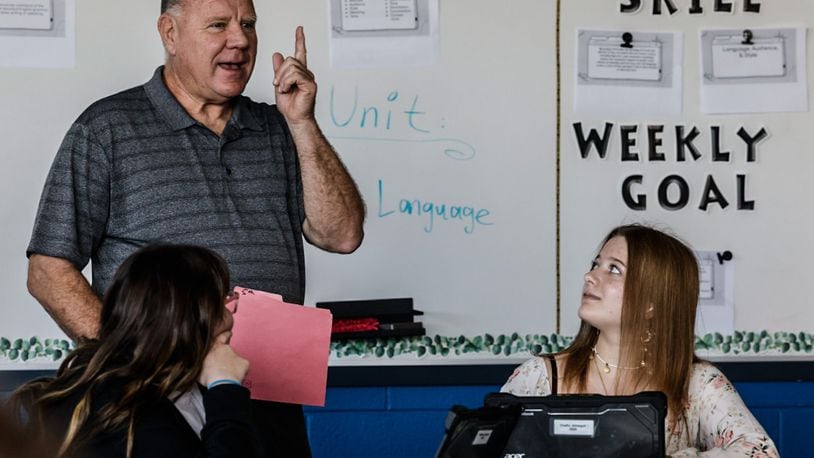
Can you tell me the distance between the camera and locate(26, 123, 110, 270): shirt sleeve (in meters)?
2.27

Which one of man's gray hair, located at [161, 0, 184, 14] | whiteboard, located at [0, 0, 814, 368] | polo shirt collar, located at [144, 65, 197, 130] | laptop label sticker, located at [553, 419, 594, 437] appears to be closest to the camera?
laptop label sticker, located at [553, 419, 594, 437]

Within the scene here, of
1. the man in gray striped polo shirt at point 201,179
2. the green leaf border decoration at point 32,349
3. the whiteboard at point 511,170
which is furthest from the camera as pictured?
the whiteboard at point 511,170

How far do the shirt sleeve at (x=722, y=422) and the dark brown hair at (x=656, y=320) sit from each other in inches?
1.5

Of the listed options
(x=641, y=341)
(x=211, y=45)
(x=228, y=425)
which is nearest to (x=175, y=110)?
(x=211, y=45)

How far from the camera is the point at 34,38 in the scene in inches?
125

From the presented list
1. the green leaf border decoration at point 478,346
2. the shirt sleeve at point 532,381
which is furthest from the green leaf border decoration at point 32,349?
the shirt sleeve at point 532,381

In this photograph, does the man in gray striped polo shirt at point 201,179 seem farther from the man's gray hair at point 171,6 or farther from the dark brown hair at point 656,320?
the dark brown hair at point 656,320

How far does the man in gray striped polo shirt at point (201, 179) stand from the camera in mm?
2287

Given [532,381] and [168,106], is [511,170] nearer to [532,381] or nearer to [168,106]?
[532,381]

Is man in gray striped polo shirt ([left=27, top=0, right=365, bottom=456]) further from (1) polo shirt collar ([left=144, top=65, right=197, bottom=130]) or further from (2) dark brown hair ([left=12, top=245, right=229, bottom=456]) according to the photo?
(2) dark brown hair ([left=12, top=245, right=229, bottom=456])

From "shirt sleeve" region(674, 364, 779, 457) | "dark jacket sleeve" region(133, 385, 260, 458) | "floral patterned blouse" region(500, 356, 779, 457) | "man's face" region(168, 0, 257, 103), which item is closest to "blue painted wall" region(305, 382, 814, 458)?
"floral patterned blouse" region(500, 356, 779, 457)

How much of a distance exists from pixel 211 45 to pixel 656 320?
1066mm

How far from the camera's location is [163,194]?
2.34 m

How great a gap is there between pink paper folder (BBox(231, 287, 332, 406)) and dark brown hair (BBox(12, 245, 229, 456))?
0.28 m
